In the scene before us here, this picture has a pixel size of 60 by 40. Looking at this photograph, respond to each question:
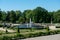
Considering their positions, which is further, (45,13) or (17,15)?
(17,15)

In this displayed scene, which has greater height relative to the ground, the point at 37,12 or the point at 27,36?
the point at 37,12

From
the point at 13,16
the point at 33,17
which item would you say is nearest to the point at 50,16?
the point at 33,17

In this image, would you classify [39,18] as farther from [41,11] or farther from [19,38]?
[19,38]

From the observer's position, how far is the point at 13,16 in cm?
7950

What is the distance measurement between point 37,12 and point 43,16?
10.9 feet

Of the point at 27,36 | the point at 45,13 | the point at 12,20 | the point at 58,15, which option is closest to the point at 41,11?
the point at 45,13

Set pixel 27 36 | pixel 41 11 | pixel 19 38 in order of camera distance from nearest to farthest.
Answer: pixel 19 38, pixel 27 36, pixel 41 11

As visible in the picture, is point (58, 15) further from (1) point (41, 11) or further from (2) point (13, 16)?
(2) point (13, 16)

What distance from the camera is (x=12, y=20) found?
79.2 metres

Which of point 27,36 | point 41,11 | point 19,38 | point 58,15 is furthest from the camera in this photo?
point 41,11

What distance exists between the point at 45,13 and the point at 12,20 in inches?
641

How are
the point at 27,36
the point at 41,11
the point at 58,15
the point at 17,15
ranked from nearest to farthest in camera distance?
1. the point at 27,36
2. the point at 58,15
3. the point at 41,11
4. the point at 17,15

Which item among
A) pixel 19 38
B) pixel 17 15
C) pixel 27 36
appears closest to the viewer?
pixel 19 38

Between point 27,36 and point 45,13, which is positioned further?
point 45,13
